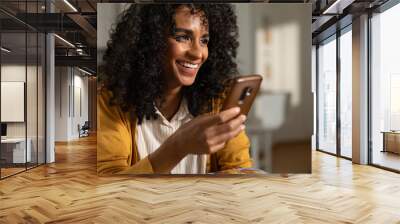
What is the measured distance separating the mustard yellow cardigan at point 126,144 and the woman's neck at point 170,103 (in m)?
0.44

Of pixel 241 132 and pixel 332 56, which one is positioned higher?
pixel 332 56

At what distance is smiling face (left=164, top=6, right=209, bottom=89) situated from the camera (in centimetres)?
613

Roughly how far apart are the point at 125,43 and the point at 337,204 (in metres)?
3.68

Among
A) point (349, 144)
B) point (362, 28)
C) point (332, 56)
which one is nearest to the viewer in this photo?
point (362, 28)

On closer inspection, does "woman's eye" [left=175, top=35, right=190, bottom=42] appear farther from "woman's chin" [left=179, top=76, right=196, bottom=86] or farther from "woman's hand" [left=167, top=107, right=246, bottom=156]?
"woman's hand" [left=167, top=107, right=246, bottom=156]

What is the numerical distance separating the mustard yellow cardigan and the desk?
1531 millimetres

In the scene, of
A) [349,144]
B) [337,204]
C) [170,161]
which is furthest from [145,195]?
[349,144]

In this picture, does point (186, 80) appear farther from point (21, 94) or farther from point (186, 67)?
point (21, 94)

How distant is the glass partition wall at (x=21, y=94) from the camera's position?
6.50 m

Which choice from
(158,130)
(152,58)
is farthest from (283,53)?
(158,130)

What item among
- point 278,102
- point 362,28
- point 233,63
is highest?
point 362,28

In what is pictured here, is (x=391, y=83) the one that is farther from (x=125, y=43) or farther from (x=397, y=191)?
(x=125, y=43)

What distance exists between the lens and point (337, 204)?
4637 millimetres

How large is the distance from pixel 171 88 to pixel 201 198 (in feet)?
6.16
